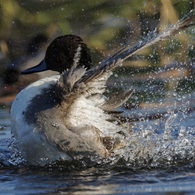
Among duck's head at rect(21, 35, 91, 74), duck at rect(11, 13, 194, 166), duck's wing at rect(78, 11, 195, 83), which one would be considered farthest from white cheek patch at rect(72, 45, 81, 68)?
duck's wing at rect(78, 11, 195, 83)

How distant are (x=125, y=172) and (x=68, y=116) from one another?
56cm

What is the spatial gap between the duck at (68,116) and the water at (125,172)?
0.10m

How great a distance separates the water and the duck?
0.10 m

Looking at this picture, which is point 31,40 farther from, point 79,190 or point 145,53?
point 79,190

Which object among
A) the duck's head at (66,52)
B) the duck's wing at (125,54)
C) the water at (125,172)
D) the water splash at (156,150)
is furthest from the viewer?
the duck's head at (66,52)

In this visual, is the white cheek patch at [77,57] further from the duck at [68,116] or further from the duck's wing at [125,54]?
the duck's wing at [125,54]

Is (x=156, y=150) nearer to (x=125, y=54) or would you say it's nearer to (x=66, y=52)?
(x=125, y=54)

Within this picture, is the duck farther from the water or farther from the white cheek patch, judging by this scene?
the white cheek patch

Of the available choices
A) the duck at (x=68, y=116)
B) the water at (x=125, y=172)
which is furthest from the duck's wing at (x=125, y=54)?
the water at (x=125, y=172)

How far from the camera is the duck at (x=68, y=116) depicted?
10.4ft

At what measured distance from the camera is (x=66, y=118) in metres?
3.26

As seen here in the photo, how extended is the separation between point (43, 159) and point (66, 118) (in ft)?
1.07

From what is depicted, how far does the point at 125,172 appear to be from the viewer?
307 centimetres

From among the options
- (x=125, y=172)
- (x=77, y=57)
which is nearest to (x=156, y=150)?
(x=125, y=172)
